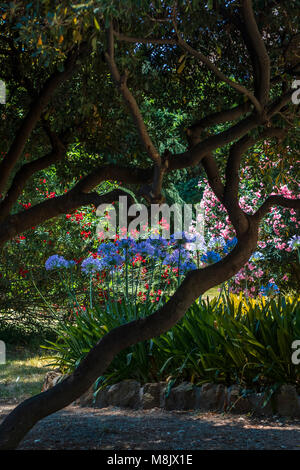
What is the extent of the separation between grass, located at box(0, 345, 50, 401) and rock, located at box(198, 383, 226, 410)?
6.67ft

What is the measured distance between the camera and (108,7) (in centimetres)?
268

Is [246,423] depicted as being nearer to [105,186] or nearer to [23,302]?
[23,302]

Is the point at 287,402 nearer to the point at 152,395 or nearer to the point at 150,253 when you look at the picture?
the point at 152,395

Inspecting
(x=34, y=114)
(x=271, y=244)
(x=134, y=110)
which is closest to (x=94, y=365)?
(x=134, y=110)

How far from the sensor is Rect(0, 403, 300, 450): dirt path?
3.86 m

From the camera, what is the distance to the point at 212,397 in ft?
16.4

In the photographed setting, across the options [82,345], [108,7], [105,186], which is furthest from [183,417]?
[105,186]

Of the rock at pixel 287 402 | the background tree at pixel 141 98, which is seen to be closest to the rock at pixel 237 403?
the rock at pixel 287 402

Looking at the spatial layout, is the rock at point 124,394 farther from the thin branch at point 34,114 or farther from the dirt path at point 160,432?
the thin branch at point 34,114

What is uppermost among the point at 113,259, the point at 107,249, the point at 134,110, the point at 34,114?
the point at 34,114

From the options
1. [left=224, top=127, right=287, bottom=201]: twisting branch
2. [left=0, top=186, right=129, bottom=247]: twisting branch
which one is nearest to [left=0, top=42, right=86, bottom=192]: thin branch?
[left=0, top=186, right=129, bottom=247]: twisting branch

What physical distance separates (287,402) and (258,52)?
2659mm

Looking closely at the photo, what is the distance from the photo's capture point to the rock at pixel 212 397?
4.96 m

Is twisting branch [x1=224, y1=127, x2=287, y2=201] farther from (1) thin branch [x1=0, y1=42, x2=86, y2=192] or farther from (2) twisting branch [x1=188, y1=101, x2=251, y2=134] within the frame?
(1) thin branch [x1=0, y1=42, x2=86, y2=192]
